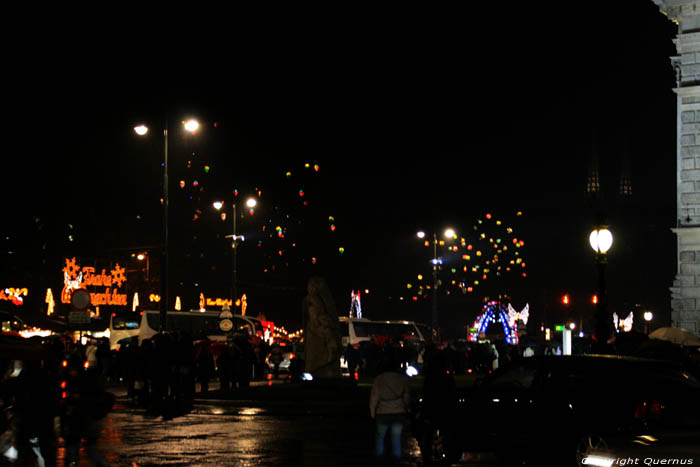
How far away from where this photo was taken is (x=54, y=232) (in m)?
67.5

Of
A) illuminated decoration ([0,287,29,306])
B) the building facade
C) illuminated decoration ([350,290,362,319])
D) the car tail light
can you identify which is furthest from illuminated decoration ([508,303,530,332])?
the car tail light

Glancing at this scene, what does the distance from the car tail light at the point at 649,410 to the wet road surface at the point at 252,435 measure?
161 inches

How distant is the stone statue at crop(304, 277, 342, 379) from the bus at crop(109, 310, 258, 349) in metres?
19.1

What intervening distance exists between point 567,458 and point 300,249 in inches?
2740

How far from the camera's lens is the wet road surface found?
55.0 feet

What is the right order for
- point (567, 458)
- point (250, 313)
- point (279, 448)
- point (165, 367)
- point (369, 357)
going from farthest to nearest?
point (250, 313), point (369, 357), point (165, 367), point (279, 448), point (567, 458)

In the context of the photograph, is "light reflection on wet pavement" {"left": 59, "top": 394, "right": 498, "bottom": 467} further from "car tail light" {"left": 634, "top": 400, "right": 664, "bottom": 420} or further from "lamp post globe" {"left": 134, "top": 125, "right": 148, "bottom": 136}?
"lamp post globe" {"left": 134, "top": 125, "right": 148, "bottom": 136}

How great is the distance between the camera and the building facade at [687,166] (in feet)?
127

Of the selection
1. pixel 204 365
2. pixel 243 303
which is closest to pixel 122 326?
pixel 243 303

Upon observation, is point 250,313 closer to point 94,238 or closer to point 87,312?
point 94,238

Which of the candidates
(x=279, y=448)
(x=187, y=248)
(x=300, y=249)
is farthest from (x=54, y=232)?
(x=279, y=448)

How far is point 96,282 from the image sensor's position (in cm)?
7475

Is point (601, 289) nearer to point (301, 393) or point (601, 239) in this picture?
point (601, 239)

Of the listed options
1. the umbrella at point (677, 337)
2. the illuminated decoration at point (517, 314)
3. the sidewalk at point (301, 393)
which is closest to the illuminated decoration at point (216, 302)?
the illuminated decoration at point (517, 314)
